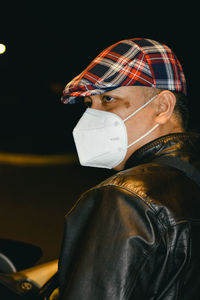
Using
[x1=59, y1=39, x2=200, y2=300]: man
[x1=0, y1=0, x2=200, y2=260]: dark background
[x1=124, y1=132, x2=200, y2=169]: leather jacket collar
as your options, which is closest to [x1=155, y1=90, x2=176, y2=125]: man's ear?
[x1=59, y1=39, x2=200, y2=300]: man

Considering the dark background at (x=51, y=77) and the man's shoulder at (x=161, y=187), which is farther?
the dark background at (x=51, y=77)

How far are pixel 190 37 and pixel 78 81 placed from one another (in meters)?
10.8

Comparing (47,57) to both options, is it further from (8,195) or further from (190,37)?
(8,195)

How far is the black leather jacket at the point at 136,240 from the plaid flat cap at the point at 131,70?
42 centimetres

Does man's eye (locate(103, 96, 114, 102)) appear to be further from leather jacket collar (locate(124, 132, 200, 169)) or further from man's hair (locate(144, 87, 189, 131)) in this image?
leather jacket collar (locate(124, 132, 200, 169))

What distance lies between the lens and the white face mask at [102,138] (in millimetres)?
1437

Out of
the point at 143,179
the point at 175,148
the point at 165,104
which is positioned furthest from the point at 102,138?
the point at 143,179

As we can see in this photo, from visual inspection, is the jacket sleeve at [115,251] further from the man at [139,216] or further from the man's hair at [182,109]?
the man's hair at [182,109]

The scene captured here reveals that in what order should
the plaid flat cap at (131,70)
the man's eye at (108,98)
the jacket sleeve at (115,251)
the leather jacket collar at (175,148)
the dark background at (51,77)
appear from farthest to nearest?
the dark background at (51,77) < the man's eye at (108,98) < the plaid flat cap at (131,70) < the leather jacket collar at (175,148) < the jacket sleeve at (115,251)

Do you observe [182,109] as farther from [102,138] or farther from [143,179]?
[143,179]

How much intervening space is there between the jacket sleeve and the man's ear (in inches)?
20.8

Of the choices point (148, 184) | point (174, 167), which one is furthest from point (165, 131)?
point (148, 184)

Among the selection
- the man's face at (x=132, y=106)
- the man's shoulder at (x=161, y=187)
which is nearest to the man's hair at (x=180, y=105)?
the man's face at (x=132, y=106)

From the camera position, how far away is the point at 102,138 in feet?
5.08
